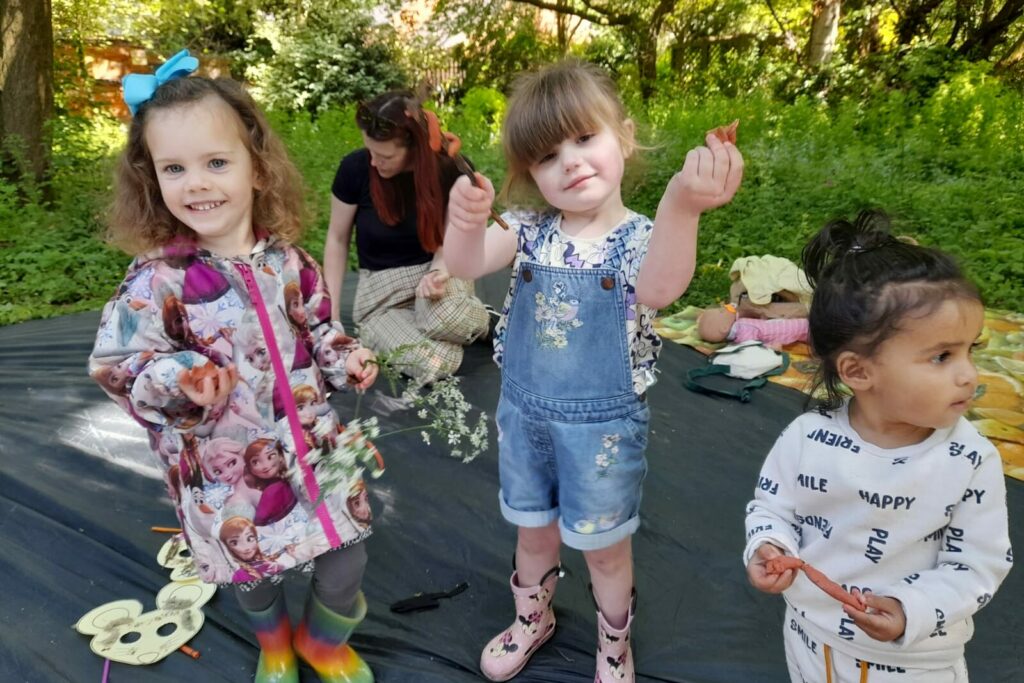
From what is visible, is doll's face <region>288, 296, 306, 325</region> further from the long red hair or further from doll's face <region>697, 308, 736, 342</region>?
doll's face <region>697, 308, 736, 342</region>

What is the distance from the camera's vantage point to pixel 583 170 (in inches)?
54.2

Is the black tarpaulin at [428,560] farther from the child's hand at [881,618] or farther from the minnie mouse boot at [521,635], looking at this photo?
the child's hand at [881,618]

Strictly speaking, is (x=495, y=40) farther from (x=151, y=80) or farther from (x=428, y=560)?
(x=151, y=80)

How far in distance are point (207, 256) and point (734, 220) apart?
4939 mm

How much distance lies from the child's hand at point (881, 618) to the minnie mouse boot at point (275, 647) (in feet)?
3.97

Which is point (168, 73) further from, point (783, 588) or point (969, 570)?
point (969, 570)

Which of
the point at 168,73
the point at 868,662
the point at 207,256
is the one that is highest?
the point at 168,73

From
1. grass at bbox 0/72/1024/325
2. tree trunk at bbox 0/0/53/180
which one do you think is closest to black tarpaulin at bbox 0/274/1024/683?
grass at bbox 0/72/1024/325

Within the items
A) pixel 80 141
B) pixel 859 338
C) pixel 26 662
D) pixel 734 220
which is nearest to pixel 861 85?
pixel 734 220

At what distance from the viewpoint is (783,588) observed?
113cm

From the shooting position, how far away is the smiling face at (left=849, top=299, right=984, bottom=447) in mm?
1101

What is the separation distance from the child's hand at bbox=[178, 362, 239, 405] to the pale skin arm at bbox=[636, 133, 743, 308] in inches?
30.3

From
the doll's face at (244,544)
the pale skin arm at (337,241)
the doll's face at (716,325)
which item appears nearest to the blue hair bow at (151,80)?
the doll's face at (244,544)

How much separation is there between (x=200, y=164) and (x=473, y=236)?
54 centimetres
